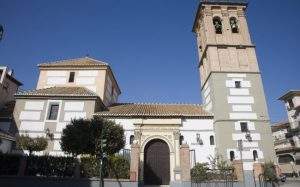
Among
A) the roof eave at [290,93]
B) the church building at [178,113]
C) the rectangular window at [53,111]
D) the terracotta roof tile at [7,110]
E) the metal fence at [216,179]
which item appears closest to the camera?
the metal fence at [216,179]

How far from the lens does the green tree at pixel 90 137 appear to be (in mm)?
17438

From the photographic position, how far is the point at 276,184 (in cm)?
1859

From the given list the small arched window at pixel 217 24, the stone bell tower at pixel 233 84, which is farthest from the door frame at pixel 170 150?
the small arched window at pixel 217 24

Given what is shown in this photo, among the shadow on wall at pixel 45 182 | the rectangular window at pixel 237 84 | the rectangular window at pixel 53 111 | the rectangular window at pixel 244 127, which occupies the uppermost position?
the rectangular window at pixel 237 84

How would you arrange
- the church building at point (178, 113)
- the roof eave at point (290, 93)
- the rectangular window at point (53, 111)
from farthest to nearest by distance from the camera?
the roof eave at point (290, 93), the rectangular window at point (53, 111), the church building at point (178, 113)

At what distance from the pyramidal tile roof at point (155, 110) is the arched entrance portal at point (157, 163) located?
268 centimetres

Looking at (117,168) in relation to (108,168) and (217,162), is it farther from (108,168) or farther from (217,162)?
(217,162)

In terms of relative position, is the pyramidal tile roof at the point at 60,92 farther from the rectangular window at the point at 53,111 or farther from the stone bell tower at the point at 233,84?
the stone bell tower at the point at 233,84

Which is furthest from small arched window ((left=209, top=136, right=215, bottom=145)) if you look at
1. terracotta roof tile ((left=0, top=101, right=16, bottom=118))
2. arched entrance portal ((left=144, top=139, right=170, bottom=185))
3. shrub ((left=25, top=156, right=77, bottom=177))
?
terracotta roof tile ((left=0, top=101, right=16, bottom=118))

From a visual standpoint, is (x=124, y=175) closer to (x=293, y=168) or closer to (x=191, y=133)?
(x=191, y=133)

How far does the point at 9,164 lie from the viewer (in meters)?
16.4

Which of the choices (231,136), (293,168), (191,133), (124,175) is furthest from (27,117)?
(293,168)

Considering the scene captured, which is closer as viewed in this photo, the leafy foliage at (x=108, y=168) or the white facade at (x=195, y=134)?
the leafy foliage at (x=108, y=168)

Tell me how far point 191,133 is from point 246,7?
1663 cm
